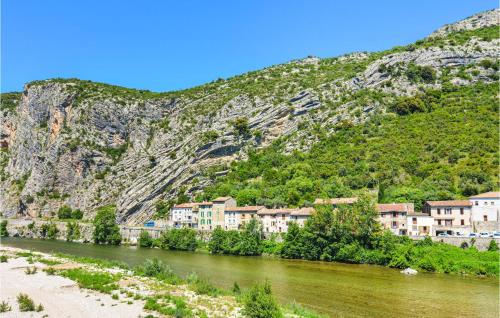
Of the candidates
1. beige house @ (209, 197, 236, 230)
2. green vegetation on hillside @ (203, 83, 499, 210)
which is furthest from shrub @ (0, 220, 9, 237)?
beige house @ (209, 197, 236, 230)

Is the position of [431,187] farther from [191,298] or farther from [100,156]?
[100,156]

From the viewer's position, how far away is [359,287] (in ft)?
126

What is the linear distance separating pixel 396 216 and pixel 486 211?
39.3 ft

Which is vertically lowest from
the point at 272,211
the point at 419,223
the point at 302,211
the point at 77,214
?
the point at 77,214

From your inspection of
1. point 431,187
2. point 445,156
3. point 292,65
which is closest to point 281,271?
point 431,187

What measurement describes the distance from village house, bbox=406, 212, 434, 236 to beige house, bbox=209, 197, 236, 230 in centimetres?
3576

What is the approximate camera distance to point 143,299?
2953cm

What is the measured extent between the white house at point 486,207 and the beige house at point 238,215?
3625 cm

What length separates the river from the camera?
31.3 meters

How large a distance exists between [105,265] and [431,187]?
53.0 meters

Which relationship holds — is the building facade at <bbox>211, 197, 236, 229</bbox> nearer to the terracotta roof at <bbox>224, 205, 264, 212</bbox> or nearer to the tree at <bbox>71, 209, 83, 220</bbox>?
the terracotta roof at <bbox>224, 205, 264, 212</bbox>

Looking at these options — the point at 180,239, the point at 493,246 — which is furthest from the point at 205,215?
the point at 493,246

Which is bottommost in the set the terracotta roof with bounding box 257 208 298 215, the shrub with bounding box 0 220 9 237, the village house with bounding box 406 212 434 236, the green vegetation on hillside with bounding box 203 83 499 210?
the shrub with bounding box 0 220 9 237

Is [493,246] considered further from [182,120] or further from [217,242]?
[182,120]
